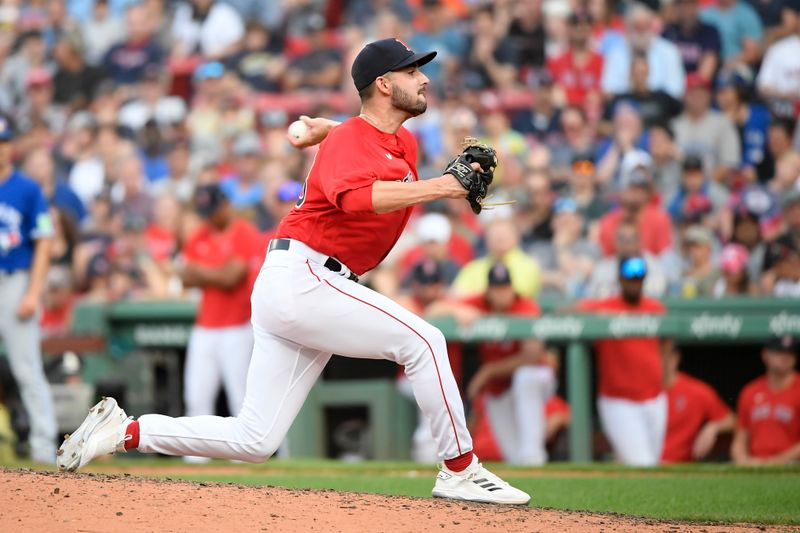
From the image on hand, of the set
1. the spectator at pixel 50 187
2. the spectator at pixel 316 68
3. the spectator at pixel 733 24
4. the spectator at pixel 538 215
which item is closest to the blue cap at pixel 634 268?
the spectator at pixel 538 215

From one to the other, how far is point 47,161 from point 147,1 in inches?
150

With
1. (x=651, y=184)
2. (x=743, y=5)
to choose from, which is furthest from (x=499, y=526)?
(x=743, y=5)

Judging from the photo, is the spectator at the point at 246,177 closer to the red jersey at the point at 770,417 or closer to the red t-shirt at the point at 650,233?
the red t-shirt at the point at 650,233

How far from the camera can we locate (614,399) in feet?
27.7

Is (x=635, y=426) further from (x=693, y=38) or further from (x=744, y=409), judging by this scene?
(x=693, y=38)

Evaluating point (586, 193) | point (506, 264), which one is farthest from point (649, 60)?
point (506, 264)

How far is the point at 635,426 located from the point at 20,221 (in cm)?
424

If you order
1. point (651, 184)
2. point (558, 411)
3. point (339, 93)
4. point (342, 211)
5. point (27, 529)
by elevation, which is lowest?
point (27, 529)

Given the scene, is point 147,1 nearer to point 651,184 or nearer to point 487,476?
point 651,184

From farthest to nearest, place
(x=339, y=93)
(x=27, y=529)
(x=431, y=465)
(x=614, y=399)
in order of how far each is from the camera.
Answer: (x=339, y=93)
(x=614, y=399)
(x=431, y=465)
(x=27, y=529)

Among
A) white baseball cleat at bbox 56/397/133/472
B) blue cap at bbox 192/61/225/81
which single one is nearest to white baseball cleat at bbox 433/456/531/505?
white baseball cleat at bbox 56/397/133/472

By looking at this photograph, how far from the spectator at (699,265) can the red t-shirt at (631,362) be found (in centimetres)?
79

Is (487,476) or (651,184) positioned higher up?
(651,184)

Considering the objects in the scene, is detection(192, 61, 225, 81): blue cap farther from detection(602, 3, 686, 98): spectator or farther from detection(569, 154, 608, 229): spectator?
detection(569, 154, 608, 229): spectator
